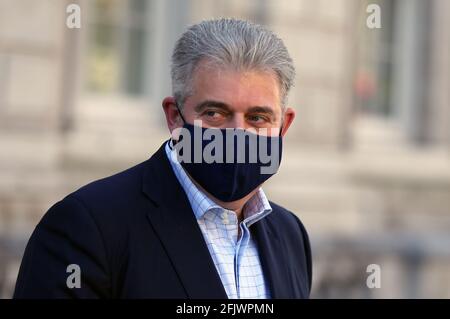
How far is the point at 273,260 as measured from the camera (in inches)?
98.7

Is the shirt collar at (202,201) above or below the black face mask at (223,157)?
below

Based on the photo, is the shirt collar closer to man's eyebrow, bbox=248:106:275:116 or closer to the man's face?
the man's face

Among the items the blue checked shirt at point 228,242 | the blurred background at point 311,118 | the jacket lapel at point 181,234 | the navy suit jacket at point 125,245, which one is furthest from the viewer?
the blurred background at point 311,118

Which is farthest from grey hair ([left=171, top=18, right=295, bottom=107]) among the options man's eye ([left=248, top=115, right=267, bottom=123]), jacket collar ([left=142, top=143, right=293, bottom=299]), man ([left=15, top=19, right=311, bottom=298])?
jacket collar ([left=142, top=143, right=293, bottom=299])

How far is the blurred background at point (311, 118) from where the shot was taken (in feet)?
25.2

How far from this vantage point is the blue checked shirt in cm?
236

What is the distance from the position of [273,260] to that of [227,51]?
0.61 metres

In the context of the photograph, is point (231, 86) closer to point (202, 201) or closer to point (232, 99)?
point (232, 99)

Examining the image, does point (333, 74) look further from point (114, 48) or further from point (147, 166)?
point (147, 166)

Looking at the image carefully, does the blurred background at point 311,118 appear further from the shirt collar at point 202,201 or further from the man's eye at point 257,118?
the man's eye at point 257,118

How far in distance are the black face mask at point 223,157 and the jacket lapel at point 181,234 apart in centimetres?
7

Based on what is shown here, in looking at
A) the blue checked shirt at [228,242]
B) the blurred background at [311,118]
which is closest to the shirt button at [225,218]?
the blue checked shirt at [228,242]

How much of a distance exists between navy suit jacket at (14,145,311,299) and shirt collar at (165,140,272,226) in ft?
0.07

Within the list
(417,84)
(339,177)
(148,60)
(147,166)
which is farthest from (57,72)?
(147,166)
